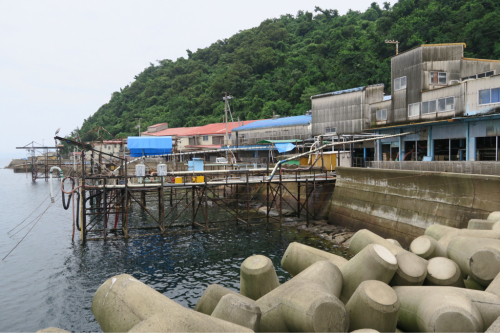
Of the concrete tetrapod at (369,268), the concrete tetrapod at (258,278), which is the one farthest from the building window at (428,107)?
the concrete tetrapod at (258,278)

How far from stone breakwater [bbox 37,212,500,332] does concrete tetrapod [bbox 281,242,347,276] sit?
1.34 meters

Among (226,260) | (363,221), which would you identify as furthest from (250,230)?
(363,221)

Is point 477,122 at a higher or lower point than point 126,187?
higher

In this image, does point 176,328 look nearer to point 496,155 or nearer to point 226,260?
point 226,260

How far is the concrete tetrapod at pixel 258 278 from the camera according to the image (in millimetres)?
8680

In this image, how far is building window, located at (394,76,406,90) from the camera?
27369 mm

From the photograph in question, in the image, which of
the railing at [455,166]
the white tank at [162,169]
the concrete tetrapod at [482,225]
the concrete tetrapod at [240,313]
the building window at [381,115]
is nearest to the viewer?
the concrete tetrapod at [240,313]

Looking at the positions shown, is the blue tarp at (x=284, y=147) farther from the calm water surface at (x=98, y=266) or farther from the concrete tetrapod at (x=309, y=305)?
the concrete tetrapod at (x=309, y=305)

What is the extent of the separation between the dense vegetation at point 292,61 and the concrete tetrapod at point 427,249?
4304 centimetres

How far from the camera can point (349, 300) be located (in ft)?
22.7

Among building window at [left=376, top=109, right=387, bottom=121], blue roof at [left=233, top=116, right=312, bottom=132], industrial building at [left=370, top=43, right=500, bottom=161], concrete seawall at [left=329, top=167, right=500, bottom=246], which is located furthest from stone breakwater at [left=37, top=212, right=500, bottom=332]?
blue roof at [left=233, top=116, right=312, bottom=132]

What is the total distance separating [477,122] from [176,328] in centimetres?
2329

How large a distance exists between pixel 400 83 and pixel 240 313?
86.6 ft

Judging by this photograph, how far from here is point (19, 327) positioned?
12.1m
